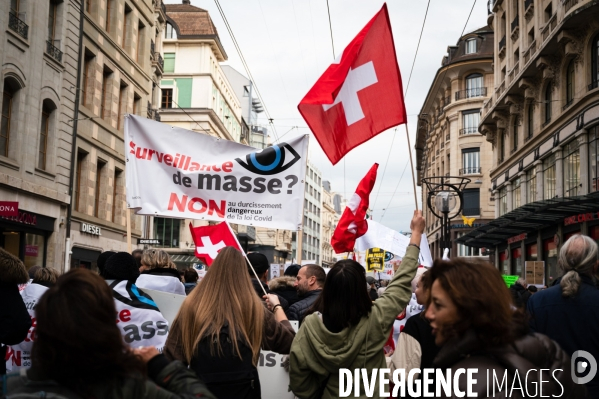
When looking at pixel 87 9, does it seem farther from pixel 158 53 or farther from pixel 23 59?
pixel 158 53

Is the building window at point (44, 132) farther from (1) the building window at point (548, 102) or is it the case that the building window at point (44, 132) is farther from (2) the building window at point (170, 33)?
(2) the building window at point (170, 33)

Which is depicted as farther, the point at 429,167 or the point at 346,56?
the point at 429,167

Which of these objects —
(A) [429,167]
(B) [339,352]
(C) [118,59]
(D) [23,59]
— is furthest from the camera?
(A) [429,167]

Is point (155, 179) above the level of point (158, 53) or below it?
below

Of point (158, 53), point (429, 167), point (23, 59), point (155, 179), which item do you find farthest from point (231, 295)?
point (429, 167)

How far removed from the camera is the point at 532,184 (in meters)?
32.4

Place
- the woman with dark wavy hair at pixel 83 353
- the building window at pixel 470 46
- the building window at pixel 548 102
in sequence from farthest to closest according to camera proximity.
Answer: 1. the building window at pixel 470 46
2. the building window at pixel 548 102
3. the woman with dark wavy hair at pixel 83 353

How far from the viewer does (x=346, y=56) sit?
7145 mm

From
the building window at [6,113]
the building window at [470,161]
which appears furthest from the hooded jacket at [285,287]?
the building window at [470,161]

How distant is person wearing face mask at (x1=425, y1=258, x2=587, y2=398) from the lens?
2.52m

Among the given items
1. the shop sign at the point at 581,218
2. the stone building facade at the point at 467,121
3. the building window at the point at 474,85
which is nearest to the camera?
the shop sign at the point at 581,218

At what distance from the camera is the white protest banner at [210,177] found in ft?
23.0

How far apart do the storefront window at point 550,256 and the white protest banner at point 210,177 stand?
2307 cm

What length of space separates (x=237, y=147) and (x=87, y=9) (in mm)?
20204
